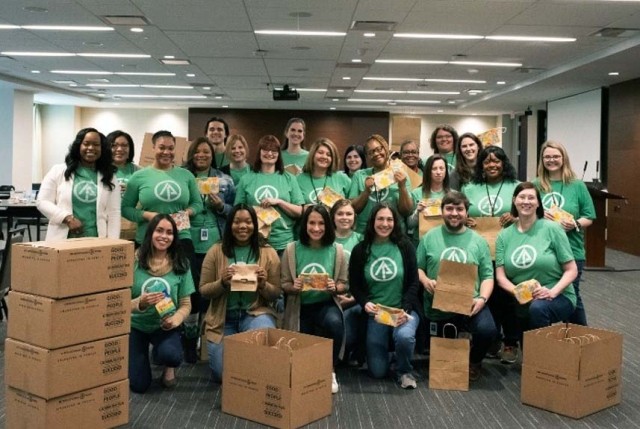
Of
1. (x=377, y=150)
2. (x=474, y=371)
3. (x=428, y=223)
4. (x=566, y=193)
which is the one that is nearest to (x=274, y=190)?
(x=377, y=150)

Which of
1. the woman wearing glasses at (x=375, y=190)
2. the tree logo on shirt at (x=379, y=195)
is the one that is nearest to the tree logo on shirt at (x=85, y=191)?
the woman wearing glasses at (x=375, y=190)

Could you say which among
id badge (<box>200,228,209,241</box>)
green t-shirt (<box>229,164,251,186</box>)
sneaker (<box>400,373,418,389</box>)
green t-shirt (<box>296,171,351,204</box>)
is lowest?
sneaker (<box>400,373,418,389</box>)

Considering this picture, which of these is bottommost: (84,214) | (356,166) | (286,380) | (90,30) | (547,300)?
(286,380)

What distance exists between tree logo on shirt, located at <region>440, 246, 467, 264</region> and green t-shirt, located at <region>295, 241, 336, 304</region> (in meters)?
0.68

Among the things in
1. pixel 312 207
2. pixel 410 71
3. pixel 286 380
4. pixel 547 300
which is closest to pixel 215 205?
pixel 312 207

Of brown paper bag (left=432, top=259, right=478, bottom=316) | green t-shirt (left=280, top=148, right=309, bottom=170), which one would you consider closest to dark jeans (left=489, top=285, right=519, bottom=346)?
brown paper bag (left=432, top=259, right=478, bottom=316)

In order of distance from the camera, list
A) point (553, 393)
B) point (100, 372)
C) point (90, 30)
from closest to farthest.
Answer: point (100, 372), point (553, 393), point (90, 30)

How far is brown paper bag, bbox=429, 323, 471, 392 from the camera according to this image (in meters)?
3.58

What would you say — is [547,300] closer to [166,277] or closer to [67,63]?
[166,277]

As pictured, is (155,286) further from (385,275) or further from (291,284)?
(385,275)

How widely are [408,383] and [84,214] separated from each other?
225 cm

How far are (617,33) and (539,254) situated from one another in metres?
4.67

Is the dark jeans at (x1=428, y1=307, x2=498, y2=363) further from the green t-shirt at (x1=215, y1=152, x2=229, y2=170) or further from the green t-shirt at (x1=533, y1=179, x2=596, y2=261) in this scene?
the green t-shirt at (x1=215, y1=152, x2=229, y2=170)

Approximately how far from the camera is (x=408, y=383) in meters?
3.60
